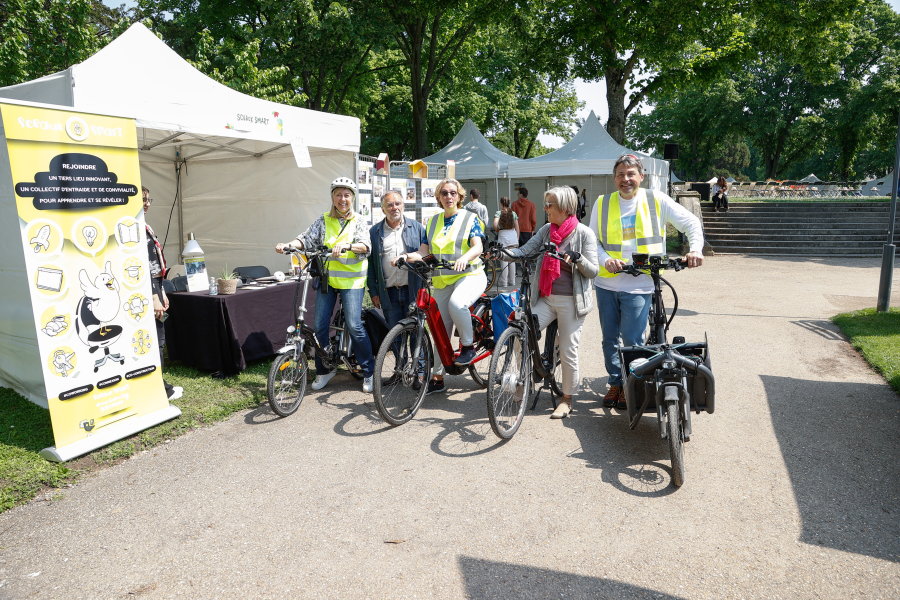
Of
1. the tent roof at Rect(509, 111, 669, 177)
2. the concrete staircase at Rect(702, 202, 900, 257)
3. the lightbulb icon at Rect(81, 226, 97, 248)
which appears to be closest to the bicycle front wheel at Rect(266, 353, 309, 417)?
the lightbulb icon at Rect(81, 226, 97, 248)

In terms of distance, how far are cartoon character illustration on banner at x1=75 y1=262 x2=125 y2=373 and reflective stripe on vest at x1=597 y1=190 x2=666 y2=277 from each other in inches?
143

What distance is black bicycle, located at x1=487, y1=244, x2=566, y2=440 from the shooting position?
415 centimetres

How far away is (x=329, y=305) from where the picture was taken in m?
5.45

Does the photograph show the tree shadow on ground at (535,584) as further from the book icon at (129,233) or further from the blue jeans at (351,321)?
the book icon at (129,233)

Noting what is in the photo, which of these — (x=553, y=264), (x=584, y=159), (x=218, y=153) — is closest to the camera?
(x=553, y=264)

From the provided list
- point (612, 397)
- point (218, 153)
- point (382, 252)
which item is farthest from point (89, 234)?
point (218, 153)

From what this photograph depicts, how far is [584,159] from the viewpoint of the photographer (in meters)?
17.4

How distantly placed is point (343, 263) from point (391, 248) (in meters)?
0.44

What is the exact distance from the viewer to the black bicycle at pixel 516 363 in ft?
13.6

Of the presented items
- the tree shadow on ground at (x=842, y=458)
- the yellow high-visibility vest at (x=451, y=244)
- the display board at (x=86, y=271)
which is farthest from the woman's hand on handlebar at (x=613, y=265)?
the display board at (x=86, y=271)

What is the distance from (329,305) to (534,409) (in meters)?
2.02

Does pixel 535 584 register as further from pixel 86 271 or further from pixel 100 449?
pixel 86 271

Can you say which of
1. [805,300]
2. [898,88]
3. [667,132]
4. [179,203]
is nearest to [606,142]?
[805,300]

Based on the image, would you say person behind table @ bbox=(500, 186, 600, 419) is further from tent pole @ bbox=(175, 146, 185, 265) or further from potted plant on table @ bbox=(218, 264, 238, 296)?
tent pole @ bbox=(175, 146, 185, 265)
